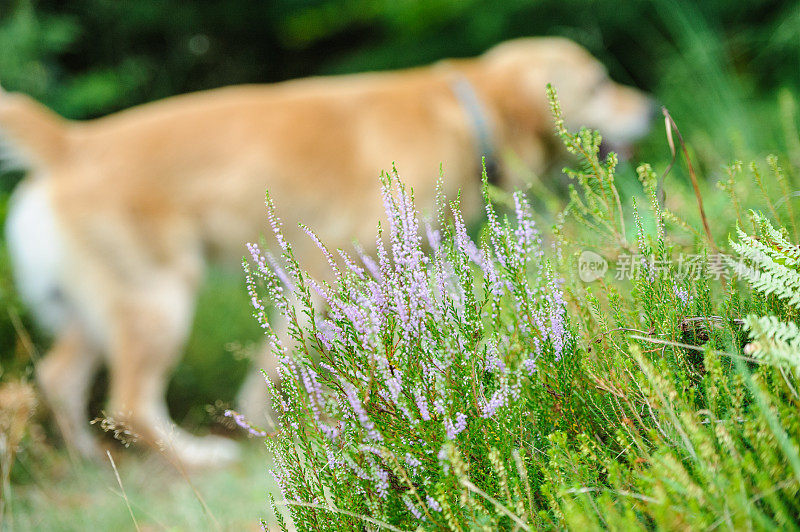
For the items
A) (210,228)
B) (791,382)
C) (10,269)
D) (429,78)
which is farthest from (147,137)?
(791,382)

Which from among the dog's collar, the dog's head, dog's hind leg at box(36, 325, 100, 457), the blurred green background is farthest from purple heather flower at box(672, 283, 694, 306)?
dog's hind leg at box(36, 325, 100, 457)

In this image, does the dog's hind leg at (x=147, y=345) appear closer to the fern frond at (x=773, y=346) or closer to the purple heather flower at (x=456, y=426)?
the purple heather flower at (x=456, y=426)

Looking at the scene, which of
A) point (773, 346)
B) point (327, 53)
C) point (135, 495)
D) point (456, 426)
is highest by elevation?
point (327, 53)

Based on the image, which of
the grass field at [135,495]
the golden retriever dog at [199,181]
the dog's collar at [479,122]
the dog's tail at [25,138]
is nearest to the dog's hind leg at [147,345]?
the golden retriever dog at [199,181]

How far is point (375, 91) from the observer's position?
4016mm

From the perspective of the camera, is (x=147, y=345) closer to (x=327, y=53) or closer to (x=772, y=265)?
(x=772, y=265)

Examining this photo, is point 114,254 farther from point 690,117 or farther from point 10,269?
point 690,117

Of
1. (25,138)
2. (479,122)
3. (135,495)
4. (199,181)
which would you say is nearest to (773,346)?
(135,495)

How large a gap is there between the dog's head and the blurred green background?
324 mm

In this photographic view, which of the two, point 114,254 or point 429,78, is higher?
point 429,78

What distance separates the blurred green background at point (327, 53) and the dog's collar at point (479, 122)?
912 mm

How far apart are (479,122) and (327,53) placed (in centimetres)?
530

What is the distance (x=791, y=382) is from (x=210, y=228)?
3020 mm

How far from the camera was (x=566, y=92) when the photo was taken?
4.24m
